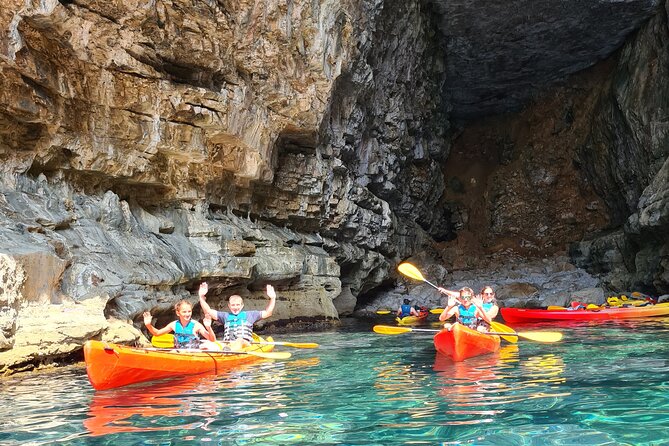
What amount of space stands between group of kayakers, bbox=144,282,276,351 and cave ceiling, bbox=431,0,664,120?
17.3 meters

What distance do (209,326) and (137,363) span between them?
7.14ft

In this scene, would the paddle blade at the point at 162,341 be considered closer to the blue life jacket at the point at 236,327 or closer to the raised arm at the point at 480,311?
the blue life jacket at the point at 236,327

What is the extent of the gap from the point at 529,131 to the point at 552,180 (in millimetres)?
2955

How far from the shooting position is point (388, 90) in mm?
21172

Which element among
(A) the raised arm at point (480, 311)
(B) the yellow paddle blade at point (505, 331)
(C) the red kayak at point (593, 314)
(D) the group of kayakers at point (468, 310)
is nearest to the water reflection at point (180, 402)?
(D) the group of kayakers at point (468, 310)

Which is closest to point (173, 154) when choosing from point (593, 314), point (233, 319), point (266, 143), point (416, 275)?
point (266, 143)

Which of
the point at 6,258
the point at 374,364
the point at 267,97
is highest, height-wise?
the point at 267,97

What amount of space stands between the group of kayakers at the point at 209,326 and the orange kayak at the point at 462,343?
244 centimetres

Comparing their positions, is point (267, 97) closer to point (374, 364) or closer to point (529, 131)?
point (374, 364)

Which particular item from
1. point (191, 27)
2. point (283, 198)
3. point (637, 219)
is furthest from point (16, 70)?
point (637, 219)

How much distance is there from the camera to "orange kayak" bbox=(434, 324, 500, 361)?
7.97m

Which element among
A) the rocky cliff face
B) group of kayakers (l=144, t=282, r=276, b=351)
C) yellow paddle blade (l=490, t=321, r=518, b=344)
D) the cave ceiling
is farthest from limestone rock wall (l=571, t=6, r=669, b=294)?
group of kayakers (l=144, t=282, r=276, b=351)

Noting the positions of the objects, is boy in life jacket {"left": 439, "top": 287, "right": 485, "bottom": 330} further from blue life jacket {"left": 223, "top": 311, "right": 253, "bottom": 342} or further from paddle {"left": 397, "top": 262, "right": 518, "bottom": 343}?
blue life jacket {"left": 223, "top": 311, "right": 253, "bottom": 342}

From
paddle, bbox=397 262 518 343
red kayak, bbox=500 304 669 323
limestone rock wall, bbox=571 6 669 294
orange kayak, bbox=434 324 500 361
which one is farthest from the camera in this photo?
limestone rock wall, bbox=571 6 669 294
